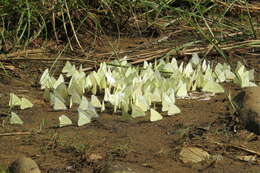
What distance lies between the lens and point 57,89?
3.79 m

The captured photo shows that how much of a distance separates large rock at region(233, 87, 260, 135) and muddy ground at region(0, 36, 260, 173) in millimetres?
46

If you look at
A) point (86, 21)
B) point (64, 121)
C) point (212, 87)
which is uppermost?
point (86, 21)

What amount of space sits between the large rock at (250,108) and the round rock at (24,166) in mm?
1185

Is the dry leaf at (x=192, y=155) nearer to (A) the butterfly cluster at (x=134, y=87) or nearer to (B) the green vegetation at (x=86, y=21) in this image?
(A) the butterfly cluster at (x=134, y=87)

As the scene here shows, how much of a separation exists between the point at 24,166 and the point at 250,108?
1.30 metres

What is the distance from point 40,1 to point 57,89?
1413 millimetres

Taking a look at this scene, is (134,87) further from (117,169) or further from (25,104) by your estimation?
(117,169)

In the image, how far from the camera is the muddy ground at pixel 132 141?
9.08 feet

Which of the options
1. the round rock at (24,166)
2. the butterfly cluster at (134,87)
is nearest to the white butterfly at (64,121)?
the butterfly cluster at (134,87)

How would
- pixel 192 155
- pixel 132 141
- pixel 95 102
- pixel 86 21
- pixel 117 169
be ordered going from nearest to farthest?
pixel 117 169 < pixel 192 155 < pixel 132 141 < pixel 95 102 < pixel 86 21

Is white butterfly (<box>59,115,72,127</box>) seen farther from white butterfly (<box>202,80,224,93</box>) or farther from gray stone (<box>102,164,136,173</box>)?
white butterfly (<box>202,80,224,93</box>)

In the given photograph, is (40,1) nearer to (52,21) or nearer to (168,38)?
(52,21)

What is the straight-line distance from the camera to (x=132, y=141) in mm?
3043

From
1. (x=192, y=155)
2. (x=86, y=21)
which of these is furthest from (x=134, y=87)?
(x=86, y=21)
